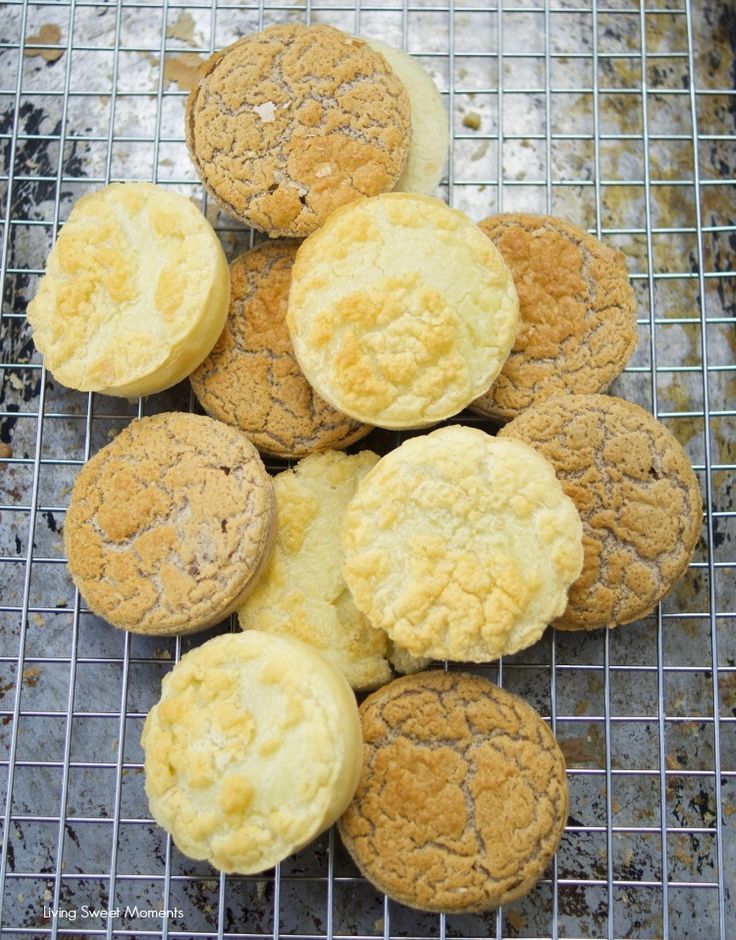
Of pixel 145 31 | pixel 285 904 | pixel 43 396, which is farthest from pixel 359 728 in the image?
pixel 145 31

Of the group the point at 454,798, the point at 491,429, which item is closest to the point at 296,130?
the point at 491,429

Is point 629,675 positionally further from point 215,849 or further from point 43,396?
point 43,396

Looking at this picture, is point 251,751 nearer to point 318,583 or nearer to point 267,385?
point 318,583

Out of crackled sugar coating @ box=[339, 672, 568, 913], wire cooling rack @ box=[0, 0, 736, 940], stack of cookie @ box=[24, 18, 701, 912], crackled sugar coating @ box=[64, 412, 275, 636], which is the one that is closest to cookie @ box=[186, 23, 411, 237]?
stack of cookie @ box=[24, 18, 701, 912]

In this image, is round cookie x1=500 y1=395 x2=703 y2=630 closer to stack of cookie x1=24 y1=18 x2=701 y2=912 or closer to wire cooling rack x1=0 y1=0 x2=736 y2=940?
stack of cookie x1=24 y1=18 x2=701 y2=912

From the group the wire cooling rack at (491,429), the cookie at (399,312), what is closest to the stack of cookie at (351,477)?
the cookie at (399,312)

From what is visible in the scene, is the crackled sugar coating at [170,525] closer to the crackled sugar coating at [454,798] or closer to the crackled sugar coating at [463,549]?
the crackled sugar coating at [463,549]

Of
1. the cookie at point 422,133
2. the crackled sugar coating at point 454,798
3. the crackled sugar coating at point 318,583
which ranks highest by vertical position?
the cookie at point 422,133
